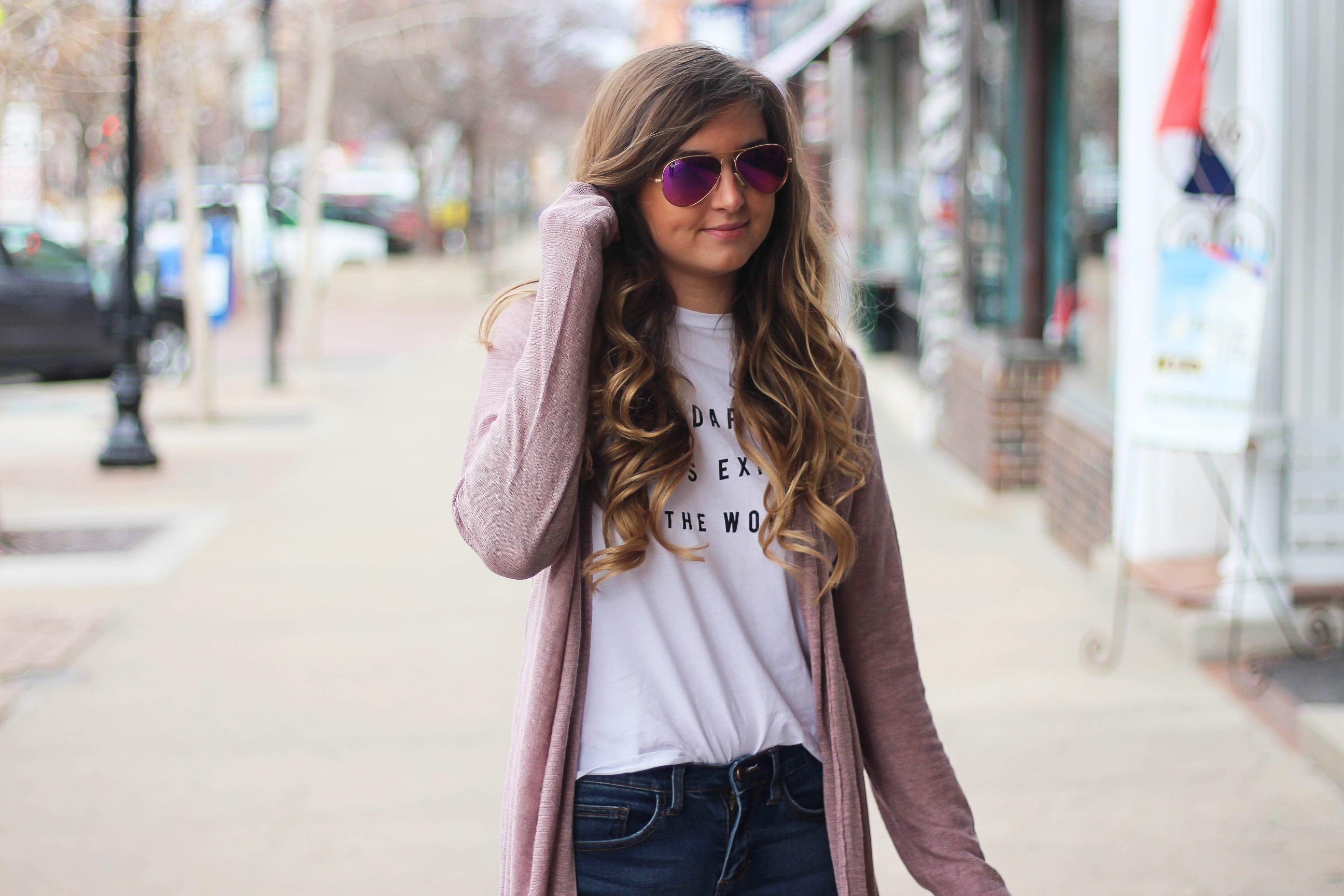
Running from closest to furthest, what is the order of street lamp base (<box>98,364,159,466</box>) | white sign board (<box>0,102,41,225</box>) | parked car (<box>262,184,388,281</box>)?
Result: street lamp base (<box>98,364,159,466</box>), white sign board (<box>0,102,41,225</box>), parked car (<box>262,184,388,281</box>)

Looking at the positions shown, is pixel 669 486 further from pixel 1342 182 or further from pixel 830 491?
pixel 1342 182

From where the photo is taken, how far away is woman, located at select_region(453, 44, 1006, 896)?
1.99 m

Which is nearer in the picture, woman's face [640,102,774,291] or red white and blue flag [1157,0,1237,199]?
woman's face [640,102,774,291]

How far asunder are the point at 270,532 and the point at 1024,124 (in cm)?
474

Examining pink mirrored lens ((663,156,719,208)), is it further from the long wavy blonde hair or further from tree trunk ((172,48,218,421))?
tree trunk ((172,48,218,421))

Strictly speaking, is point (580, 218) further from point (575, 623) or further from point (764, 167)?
point (575, 623)

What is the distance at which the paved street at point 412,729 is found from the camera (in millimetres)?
4004

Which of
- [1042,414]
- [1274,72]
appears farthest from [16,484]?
[1274,72]

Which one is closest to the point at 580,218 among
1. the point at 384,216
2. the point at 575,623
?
the point at 575,623

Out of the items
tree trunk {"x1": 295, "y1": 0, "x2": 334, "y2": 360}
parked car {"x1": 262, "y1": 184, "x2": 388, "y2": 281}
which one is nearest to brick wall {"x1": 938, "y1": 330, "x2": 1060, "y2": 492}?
tree trunk {"x1": 295, "y1": 0, "x2": 334, "y2": 360}

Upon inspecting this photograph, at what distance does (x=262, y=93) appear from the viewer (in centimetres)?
1510

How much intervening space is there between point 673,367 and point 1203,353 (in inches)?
138

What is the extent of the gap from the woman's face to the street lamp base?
29.5 feet

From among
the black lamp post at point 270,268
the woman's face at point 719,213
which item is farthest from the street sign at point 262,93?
the woman's face at point 719,213
